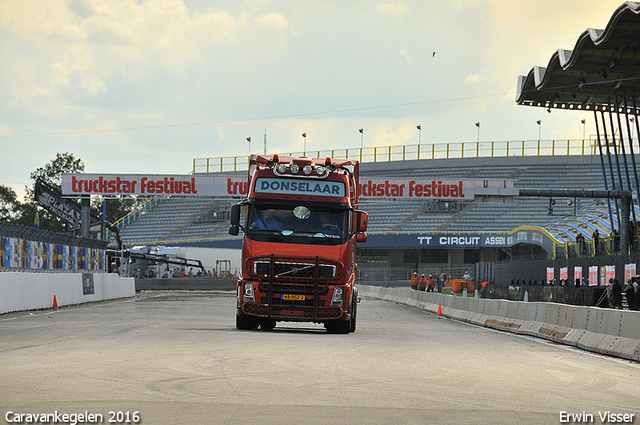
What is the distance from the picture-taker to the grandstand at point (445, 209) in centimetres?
7006

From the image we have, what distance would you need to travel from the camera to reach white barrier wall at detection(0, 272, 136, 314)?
25.8 metres

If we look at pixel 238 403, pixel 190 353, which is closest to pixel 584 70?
pixel 190 353

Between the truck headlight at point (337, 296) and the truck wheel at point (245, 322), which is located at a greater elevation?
the truck headlight at point (337, 296)

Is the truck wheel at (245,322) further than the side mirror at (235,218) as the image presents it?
Yes

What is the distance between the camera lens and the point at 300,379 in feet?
33.0

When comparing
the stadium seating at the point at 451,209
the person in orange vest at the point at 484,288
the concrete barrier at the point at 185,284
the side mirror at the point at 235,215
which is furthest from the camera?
the stadium seating at the point at 451,209

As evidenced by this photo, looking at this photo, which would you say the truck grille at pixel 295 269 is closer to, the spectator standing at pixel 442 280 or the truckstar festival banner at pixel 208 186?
the truckstar festival banner at pixel 208 186

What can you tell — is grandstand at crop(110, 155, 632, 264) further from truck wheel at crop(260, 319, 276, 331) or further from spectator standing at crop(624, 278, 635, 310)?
truck wheel at crop(260, 319, 276, 331)

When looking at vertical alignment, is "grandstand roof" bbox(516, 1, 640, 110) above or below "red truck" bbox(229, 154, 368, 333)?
above

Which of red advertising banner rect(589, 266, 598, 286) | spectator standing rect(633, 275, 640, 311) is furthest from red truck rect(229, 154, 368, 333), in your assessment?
red advertising banner rect(589, 266, 598, 286)

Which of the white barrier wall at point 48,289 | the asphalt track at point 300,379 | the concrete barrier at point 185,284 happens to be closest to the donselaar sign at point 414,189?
the concrete barrier at point 185,284

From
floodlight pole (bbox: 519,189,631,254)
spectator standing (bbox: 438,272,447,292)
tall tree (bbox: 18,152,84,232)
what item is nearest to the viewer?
floodlight pole (bbox: 519,189,631,254)

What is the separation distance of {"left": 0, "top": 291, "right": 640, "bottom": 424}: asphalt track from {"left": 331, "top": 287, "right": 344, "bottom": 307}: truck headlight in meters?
0.73

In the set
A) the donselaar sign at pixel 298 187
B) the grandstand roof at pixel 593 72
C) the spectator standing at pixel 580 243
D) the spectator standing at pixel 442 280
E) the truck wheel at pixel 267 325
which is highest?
the grandstand roof at pixel 593 72
